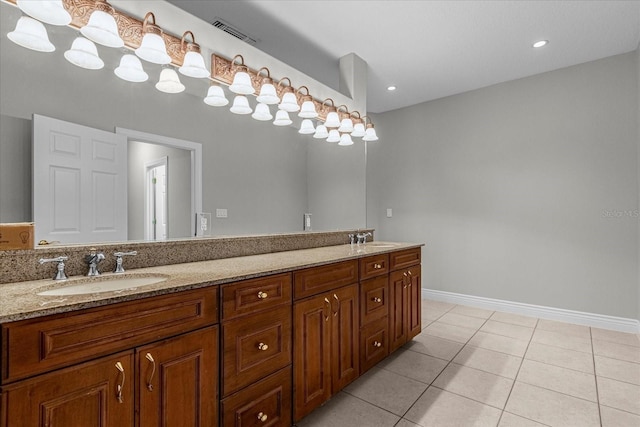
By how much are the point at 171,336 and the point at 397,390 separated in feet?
5.11

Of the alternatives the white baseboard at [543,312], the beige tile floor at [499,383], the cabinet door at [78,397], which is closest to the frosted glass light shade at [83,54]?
the cabinet door at [78,397]

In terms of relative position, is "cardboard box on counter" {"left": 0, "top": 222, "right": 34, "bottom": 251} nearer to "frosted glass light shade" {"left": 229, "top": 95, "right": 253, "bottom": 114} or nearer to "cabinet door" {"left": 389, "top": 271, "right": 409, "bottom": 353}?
"frosted glass light shade" {"left": 229, "top": 95, "right": 253, "bottom": 114}

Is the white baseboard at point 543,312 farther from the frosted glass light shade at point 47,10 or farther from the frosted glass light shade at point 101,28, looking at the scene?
the frosted glass light shade at point 47,10

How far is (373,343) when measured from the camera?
2195 mm

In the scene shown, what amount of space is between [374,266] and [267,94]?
1.41 m

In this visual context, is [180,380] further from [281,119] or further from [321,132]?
[321,132]

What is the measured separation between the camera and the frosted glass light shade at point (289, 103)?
2.31 m

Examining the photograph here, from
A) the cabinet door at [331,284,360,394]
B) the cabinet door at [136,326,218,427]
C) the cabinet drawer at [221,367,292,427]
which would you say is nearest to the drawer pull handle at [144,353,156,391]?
the cabinet door at [136,326,218,427]

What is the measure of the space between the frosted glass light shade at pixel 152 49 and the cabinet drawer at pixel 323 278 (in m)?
1.30

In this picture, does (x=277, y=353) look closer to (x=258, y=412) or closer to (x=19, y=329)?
(x=258, y=412)

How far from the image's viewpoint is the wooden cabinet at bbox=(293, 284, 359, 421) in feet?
5.30

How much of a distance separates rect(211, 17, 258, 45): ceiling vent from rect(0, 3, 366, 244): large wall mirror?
0.67 m

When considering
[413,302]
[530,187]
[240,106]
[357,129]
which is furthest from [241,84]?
[530,187]

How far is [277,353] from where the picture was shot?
4.91 ft
